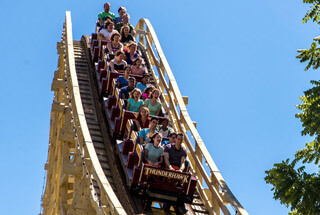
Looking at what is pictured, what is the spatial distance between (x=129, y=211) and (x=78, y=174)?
3.89 ft

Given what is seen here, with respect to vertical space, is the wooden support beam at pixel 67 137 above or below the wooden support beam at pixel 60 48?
below

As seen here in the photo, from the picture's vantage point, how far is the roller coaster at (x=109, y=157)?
13.6 metres

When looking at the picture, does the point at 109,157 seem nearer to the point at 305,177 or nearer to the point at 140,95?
the point at 140,95

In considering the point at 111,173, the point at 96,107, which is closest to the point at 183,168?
the point at 111,173

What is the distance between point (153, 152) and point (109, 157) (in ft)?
6.09

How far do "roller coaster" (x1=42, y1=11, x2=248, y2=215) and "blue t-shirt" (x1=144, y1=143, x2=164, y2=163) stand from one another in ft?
0.95

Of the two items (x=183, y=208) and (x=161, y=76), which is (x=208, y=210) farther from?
(x=161, y=76)

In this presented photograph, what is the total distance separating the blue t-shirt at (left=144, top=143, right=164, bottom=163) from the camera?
14383 millimetres

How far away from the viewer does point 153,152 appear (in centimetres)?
1441

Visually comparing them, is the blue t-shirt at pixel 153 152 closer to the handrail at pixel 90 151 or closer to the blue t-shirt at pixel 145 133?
the blue t-shirt at pixel 145 133

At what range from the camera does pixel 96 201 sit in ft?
42.1

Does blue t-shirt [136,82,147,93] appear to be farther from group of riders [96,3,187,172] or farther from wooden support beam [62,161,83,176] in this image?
wooden support beam [62,161,83,176]

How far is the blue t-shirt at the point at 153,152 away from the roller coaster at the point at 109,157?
0.29m

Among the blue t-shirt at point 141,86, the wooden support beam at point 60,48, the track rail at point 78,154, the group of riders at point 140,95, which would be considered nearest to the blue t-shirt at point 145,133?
the group of riders at point 140,95
